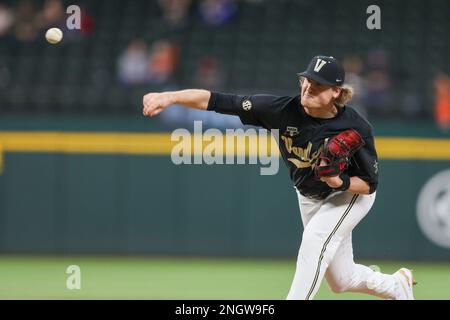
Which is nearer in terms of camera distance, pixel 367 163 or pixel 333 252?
pixel 333 252

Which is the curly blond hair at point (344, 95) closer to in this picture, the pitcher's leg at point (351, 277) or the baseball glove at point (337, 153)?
the baseball glove at point (337, 153)

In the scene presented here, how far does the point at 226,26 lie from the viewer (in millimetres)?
15125

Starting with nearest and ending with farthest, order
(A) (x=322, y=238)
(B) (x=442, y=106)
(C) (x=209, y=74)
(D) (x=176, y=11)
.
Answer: (A) (x=322, y=238) < (B) (x=442, y=106) < (C) (x=209, y=74) < (D) (x=176, y=11)

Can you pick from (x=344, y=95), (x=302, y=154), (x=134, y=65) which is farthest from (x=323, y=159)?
(x=134, y=65)

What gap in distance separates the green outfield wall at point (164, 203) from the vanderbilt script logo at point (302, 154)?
5.97 m

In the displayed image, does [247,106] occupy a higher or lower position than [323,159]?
higher

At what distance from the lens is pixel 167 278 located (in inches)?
445

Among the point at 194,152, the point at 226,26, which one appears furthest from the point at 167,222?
the point at 226,26

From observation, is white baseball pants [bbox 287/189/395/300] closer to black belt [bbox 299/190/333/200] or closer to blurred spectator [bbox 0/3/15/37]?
black belt [bbox 299/190/333/200]

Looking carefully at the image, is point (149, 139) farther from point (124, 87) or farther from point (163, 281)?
point (163, 281)

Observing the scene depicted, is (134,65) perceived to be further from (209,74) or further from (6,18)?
(6,18)

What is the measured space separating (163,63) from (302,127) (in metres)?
7.17
